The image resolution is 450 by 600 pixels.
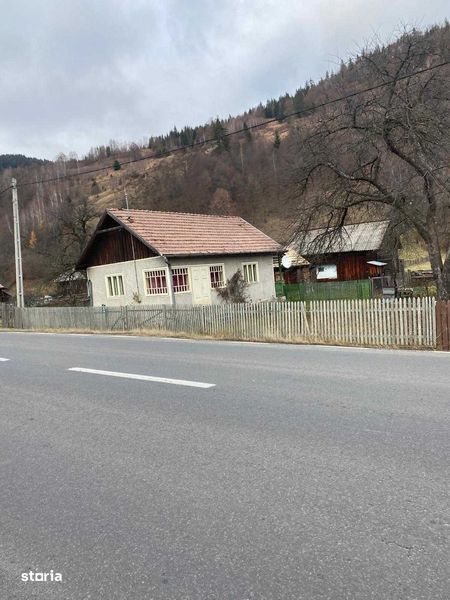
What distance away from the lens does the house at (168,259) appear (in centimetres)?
2328

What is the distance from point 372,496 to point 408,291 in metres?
25.4

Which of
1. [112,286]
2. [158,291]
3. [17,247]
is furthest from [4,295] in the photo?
[158,291]

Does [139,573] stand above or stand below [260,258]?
below

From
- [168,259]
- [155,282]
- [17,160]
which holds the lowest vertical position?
[155,282]

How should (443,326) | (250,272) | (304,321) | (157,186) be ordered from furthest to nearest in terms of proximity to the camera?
(157,186), (250,272), (304,321), (443,326)

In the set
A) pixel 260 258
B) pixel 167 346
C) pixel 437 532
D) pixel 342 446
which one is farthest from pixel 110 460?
pixel 260 258

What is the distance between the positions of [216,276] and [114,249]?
579cm

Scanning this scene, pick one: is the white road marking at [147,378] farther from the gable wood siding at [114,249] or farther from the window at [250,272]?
the window at [250,272]

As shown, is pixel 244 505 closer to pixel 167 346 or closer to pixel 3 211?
pixel 167 346

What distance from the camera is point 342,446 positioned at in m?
4.43

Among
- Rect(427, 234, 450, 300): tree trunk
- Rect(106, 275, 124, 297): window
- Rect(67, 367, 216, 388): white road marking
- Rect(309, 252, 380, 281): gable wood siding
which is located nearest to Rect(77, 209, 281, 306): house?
Rect(106, 275, 124, 297): window

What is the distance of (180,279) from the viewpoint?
23359 mm

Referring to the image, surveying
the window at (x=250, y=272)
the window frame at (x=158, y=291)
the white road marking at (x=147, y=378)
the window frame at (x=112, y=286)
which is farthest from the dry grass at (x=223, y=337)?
the window at (x=250, y=272)

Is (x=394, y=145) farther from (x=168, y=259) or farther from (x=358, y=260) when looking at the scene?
(x=358, y=260)
